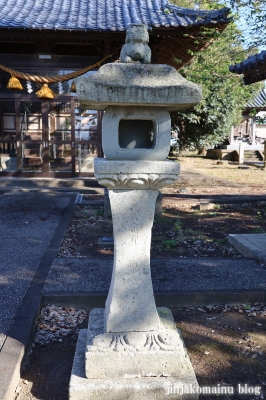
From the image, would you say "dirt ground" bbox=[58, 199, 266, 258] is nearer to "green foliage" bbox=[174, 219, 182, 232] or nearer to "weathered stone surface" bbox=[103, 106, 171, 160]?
"green foliage" bbox=[174, 219, 182, 232]

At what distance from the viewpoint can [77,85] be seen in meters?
2.21

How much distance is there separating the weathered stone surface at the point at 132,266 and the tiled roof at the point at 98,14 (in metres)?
6.79

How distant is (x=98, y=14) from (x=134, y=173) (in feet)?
27.5

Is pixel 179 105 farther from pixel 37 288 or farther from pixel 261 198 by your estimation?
pixel 261 198

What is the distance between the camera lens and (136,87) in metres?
2.22

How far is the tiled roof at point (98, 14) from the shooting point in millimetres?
8281

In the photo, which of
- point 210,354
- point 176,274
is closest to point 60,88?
point 176,274

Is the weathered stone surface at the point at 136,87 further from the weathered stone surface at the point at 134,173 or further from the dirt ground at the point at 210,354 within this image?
the dirt ground at the point at 210,354

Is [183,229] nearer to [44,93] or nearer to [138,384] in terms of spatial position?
[138,384]

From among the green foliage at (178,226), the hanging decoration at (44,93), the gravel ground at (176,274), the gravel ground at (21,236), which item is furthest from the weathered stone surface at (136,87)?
the hanging decoration at (44,93)

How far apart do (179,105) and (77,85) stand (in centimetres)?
66

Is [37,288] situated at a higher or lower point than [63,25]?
lower

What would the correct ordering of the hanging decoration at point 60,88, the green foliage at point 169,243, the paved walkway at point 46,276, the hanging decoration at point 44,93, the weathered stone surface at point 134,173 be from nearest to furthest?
the weathered stone surface at point 134,173 < the paved walkway at point 46,276 < the green foliage at point 169,243 < the hanging decoration at point 44,93 < the hanging decoration at point 60,88

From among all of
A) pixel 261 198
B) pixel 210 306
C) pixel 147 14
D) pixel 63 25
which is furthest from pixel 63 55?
pixel 210 306
